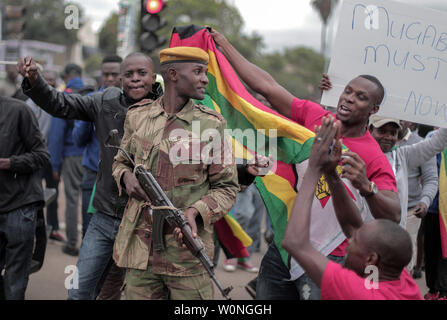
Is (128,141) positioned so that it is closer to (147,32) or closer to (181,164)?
(181,164)

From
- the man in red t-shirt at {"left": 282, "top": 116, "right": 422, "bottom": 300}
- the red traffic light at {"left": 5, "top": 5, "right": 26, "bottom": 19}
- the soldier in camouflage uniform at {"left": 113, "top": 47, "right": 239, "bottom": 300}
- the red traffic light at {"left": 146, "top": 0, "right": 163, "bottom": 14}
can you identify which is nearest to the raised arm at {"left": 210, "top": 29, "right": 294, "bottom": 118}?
the soldier in camouflage uniform at {"left": 113, "top": 47, "right": 239, "bottom": 300}

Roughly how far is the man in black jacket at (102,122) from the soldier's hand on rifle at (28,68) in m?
0.06

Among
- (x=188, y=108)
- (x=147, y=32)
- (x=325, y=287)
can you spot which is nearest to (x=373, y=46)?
(x=188, y=108)

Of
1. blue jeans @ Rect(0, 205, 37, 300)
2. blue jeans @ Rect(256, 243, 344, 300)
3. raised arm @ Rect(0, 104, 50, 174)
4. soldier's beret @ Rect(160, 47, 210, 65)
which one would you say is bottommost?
blue jeans @ Rect(0, 205, 37, 300)

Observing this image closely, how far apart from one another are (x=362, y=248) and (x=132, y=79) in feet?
7.76

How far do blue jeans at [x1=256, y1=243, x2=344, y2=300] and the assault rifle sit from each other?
1.95ft

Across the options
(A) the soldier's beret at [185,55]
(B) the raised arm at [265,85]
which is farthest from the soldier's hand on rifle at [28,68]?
(B) the raised arm at [265,85]

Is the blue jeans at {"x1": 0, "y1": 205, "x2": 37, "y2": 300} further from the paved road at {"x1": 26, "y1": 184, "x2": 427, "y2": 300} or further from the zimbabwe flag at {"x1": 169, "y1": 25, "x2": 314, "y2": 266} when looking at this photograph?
the zimbabwe flag at {"x1": 169, "y1": 25, "x2": 314, "y2": 266}

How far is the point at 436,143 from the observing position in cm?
463

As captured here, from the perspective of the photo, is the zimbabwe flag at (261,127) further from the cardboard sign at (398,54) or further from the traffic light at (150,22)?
the traffic light at (150,22)

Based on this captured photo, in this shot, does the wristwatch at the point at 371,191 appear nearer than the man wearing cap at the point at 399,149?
Yes

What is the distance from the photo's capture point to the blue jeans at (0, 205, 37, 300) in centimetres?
447

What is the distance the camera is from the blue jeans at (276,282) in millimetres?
3359

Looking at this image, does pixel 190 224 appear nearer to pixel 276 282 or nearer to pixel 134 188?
pixel 134 188
